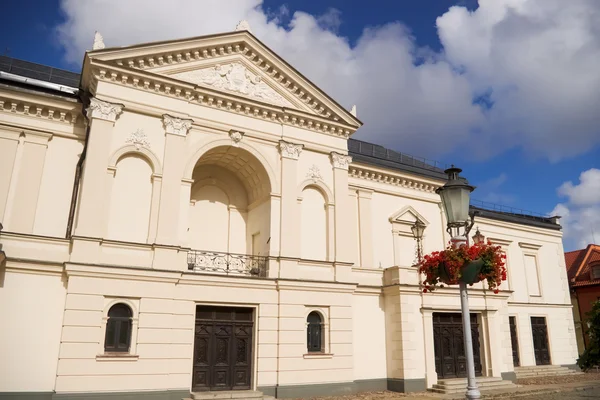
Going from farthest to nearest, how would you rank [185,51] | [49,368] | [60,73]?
[60,73]
[185,51]
[49,368]

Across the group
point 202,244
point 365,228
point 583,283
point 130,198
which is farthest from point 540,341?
point 130,198

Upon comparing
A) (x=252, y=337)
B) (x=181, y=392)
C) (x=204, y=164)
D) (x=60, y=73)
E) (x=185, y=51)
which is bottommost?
(x=181, y=392)

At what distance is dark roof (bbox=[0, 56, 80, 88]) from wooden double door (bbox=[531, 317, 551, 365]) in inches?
1078

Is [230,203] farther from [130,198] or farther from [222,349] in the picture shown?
[222,349]

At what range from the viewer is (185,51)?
1725cm

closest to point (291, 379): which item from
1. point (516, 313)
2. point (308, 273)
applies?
point (308, 273)

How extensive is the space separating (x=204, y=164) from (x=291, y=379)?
9173 millimetres

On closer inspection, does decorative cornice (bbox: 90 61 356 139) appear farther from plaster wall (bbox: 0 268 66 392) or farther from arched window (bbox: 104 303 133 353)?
arched window (bbox: 104 303 133 353)

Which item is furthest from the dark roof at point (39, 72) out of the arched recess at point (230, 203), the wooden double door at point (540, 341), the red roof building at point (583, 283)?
Result: the red roof building at point (583, 283)

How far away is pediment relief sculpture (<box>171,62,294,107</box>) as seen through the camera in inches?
693

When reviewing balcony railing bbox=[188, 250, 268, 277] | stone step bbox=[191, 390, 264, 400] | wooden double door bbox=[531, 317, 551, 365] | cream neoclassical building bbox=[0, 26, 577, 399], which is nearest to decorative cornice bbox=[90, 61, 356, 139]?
cream neoclassical building bbox=[0, 26, 577, 399]

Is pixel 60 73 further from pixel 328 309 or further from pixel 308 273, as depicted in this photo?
pixel 328 309

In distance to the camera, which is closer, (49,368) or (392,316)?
(49,368)

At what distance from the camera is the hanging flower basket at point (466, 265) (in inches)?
343
